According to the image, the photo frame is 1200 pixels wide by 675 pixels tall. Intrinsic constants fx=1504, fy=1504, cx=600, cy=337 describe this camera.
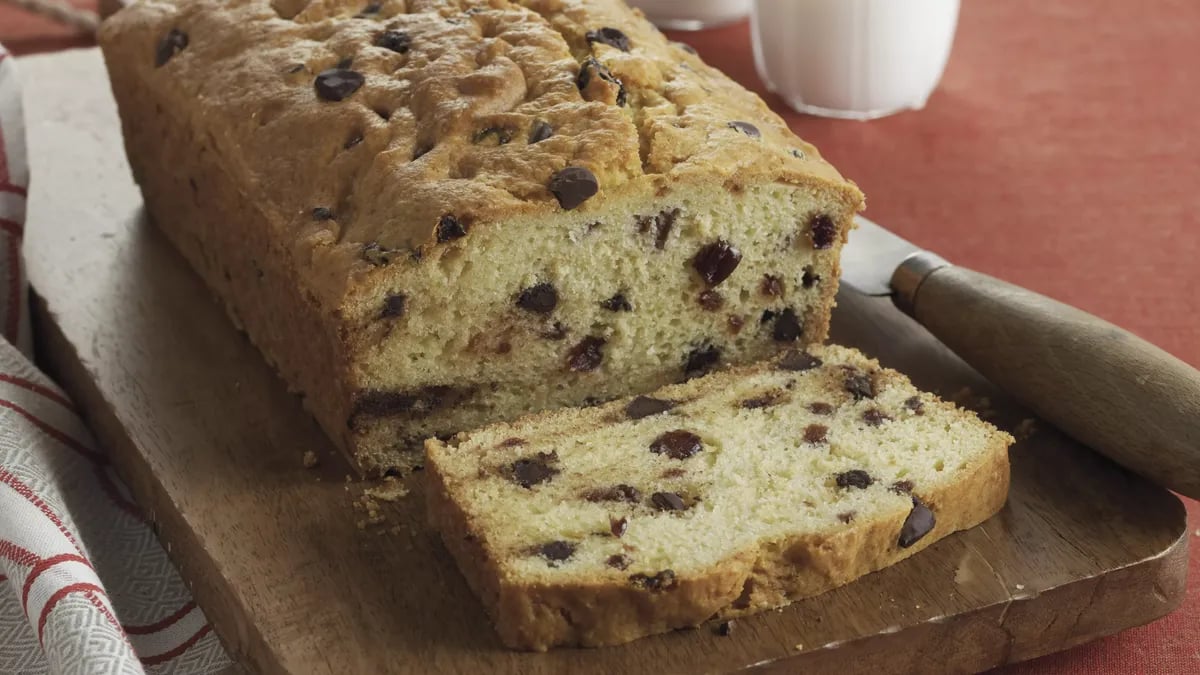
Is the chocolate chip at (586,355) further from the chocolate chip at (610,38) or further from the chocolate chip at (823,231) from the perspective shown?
the chocolate chip at (610,38)

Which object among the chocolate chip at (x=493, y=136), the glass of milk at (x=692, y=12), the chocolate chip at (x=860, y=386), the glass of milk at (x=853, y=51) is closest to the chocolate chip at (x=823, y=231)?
the chocolate chip at (x=860, y=386)

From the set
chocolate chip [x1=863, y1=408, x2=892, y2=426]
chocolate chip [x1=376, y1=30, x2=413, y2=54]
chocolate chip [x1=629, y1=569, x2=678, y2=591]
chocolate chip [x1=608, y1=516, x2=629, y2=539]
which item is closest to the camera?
chocolate chip [x1=629, y1=569, x2=678, y2=591]

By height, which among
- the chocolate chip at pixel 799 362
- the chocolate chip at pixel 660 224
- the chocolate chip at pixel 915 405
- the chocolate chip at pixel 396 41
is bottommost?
the chocolate chip at pixel 915 405


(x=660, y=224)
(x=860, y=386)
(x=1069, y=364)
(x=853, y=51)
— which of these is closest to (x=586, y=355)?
(x=660, y=224)

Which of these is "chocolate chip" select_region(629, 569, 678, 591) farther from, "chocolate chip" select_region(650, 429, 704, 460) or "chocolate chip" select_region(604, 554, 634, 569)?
"chocolate chip" select_region(650, 429, 704, 460)

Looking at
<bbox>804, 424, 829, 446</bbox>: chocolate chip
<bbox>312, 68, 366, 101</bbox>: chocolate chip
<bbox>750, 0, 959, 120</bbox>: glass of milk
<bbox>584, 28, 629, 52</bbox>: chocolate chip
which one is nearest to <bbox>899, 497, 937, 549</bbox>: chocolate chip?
<bbox>804, 424, 829, 446</bbox>: chocolate chip

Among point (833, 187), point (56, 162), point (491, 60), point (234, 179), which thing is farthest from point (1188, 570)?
point (56, 162)
